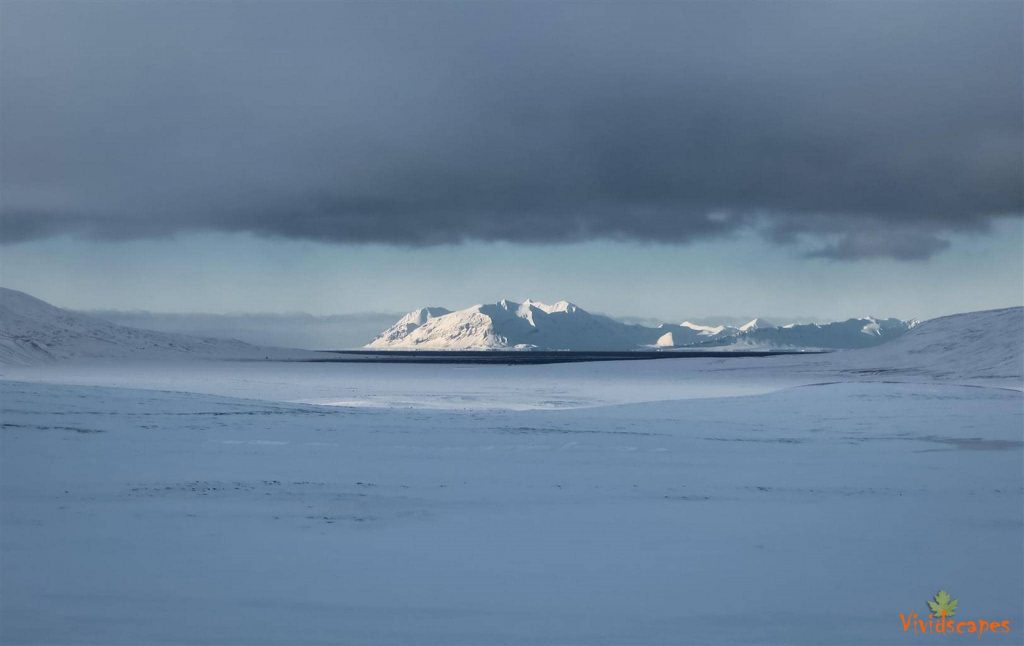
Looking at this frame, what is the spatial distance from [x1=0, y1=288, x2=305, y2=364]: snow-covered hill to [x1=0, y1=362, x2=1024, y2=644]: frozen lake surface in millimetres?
52472

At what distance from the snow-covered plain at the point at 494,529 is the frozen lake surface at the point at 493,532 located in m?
0.04

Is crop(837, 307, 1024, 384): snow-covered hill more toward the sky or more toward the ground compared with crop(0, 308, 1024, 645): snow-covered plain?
more toward the sky

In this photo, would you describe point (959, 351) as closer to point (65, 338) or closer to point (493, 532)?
point (493, 532)

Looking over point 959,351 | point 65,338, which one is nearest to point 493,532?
point 959,351

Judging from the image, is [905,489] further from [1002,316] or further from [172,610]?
[1002,316]

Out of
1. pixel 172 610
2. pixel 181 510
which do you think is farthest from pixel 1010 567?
pixel 181 510

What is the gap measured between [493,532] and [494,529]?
13cm

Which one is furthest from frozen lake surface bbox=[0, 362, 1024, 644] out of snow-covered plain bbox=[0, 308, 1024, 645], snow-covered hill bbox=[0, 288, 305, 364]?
snow-covered hill bbox=[0, 288, 305, 364]

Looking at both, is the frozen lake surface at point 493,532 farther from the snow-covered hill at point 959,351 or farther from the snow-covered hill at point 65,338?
the snow-covered hill at point 65,338

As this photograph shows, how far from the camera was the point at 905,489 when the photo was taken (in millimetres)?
12492

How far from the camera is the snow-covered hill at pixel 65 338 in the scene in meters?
67.0

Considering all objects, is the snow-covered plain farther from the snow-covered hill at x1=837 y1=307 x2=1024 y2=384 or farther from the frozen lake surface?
the snow-covered hill at x1=837 y1=307 x2=1024 y2=384

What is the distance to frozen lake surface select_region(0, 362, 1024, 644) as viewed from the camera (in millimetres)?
6977

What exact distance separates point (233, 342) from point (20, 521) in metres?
118
